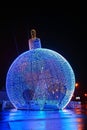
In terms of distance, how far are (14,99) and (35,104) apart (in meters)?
1.42

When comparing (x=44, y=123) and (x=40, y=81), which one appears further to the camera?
(x=40, y=81)

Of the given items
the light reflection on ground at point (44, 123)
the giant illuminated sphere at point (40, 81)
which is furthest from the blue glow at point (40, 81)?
the light reflection on ground at point (44, 123)

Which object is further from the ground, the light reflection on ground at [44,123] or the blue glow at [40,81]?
the blue glow at [40,81]

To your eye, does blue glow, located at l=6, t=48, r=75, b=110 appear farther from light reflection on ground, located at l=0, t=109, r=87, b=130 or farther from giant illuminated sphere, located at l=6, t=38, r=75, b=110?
light reflection on ground, located at l=0, t=109, r=87, b=130

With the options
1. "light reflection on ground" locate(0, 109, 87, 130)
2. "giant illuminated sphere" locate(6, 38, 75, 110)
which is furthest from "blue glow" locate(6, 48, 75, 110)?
"light reflection on ground" locate(0, 109, 87, 130)

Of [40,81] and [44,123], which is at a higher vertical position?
[40,81]

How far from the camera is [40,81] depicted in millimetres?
22047

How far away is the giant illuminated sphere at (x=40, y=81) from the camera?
22016mm

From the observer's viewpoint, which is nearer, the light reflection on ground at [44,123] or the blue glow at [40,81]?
the light reflection on ground at [44,123]

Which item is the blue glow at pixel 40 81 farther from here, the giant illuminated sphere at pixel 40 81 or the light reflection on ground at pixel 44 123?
the light reflection on ground at pixel 44 123

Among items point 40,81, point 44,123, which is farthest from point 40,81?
point 44,123

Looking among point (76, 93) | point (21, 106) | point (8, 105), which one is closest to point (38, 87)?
point (21, 106)

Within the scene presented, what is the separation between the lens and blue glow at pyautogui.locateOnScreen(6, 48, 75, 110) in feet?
72.2

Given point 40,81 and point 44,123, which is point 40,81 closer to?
point 40,81
